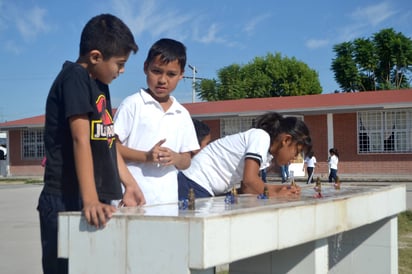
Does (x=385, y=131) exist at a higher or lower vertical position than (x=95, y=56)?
higher

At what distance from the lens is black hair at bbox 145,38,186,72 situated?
3.80 m

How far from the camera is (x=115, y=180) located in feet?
9.62

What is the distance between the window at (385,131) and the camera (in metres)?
24.4

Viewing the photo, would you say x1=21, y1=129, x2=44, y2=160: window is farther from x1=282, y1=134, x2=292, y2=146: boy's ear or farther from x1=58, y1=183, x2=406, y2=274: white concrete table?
x1=58, y1=183, x2=406, y2=274: white concrete table

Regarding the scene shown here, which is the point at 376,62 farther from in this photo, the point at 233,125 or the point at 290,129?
the point at 290,129

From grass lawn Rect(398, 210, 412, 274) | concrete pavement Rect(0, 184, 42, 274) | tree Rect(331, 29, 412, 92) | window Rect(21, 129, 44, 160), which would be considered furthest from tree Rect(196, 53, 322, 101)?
grass lawn Rect(398, 210, 412, 274)

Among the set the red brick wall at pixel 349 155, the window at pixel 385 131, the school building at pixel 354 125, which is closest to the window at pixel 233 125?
the school building at pixel 354 125

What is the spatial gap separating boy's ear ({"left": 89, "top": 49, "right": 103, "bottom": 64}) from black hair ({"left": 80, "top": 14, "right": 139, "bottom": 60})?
0.01 metres

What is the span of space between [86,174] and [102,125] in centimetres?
33

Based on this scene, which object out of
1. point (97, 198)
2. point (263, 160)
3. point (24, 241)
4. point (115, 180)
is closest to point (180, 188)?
point (263, 160)

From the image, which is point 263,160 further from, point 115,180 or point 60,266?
point 60,266

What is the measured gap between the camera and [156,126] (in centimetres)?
378

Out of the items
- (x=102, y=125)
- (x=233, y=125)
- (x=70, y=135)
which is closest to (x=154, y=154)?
(x=102, y=125)

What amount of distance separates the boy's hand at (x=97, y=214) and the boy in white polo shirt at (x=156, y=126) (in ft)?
3.28
